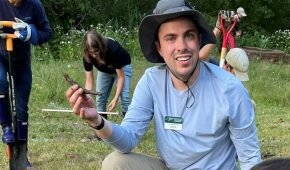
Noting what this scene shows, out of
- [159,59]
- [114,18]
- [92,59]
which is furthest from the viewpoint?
[114,18]

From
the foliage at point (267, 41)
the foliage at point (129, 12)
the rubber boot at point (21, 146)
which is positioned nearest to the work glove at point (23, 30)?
the rubber boot at point (21, 146)

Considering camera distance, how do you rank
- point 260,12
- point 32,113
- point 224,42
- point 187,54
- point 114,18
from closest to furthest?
1. point 187,54
2. point 224,42
3. point 32,113
4. point 114,18
5. point 260,12

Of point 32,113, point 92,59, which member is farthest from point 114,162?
point 32,113

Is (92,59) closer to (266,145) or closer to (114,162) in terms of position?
(266,145)

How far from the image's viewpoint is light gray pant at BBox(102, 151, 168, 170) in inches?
117

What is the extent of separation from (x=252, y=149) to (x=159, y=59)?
67 centimetres

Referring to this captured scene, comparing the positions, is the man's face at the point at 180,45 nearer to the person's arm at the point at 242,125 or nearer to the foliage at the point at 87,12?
the person's arm at the point at 242,125

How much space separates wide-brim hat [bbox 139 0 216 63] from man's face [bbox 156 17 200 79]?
39 millimetres

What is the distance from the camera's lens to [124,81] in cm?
638

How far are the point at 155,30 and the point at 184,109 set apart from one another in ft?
1.38

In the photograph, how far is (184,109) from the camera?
10.0ft

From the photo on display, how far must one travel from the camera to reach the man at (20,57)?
478 cm

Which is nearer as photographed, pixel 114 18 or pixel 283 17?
pixel 114 18

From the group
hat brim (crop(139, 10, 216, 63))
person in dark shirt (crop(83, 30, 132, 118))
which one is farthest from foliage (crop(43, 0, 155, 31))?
hat brim (crop(139, 10, 216, 63))
